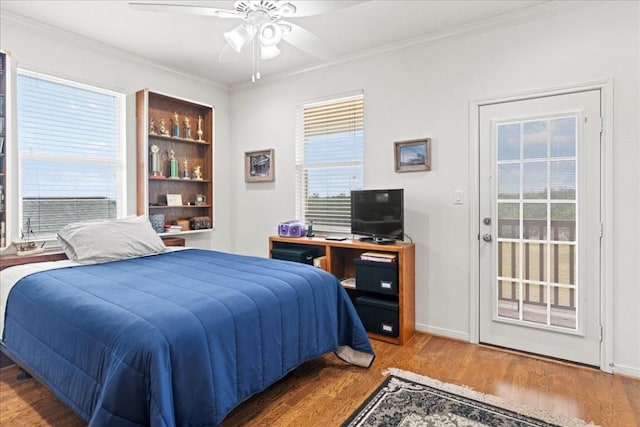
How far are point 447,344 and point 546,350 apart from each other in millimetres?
734

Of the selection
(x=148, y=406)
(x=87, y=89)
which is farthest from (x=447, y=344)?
(x=87, y=89)

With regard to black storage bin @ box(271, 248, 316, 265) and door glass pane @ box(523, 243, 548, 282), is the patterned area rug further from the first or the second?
black storage bin @ box(271, 248, 316, 265)

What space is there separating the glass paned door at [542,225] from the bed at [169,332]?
4.32ft

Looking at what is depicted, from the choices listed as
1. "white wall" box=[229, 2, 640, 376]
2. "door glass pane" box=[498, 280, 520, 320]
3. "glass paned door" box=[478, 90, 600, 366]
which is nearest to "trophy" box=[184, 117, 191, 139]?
"white wall" box=[229, 2, 640, 376]

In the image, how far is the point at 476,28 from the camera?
121 inches

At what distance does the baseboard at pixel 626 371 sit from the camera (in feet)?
8.26

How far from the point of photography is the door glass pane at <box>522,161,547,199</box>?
2824mm

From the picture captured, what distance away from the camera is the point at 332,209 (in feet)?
13.3

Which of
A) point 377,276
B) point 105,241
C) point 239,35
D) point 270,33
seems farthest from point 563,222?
point 105,241

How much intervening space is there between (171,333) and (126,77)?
3.22 metres

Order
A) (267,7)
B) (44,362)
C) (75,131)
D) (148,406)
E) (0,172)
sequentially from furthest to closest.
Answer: (75,131)
(0,172)
(267,7)
(44,362)
(148,406)

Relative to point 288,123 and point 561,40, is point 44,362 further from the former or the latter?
point 561,40

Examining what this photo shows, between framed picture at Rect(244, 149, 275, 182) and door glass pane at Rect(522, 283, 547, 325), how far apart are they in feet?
9.52

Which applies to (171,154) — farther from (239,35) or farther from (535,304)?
(535,304)
